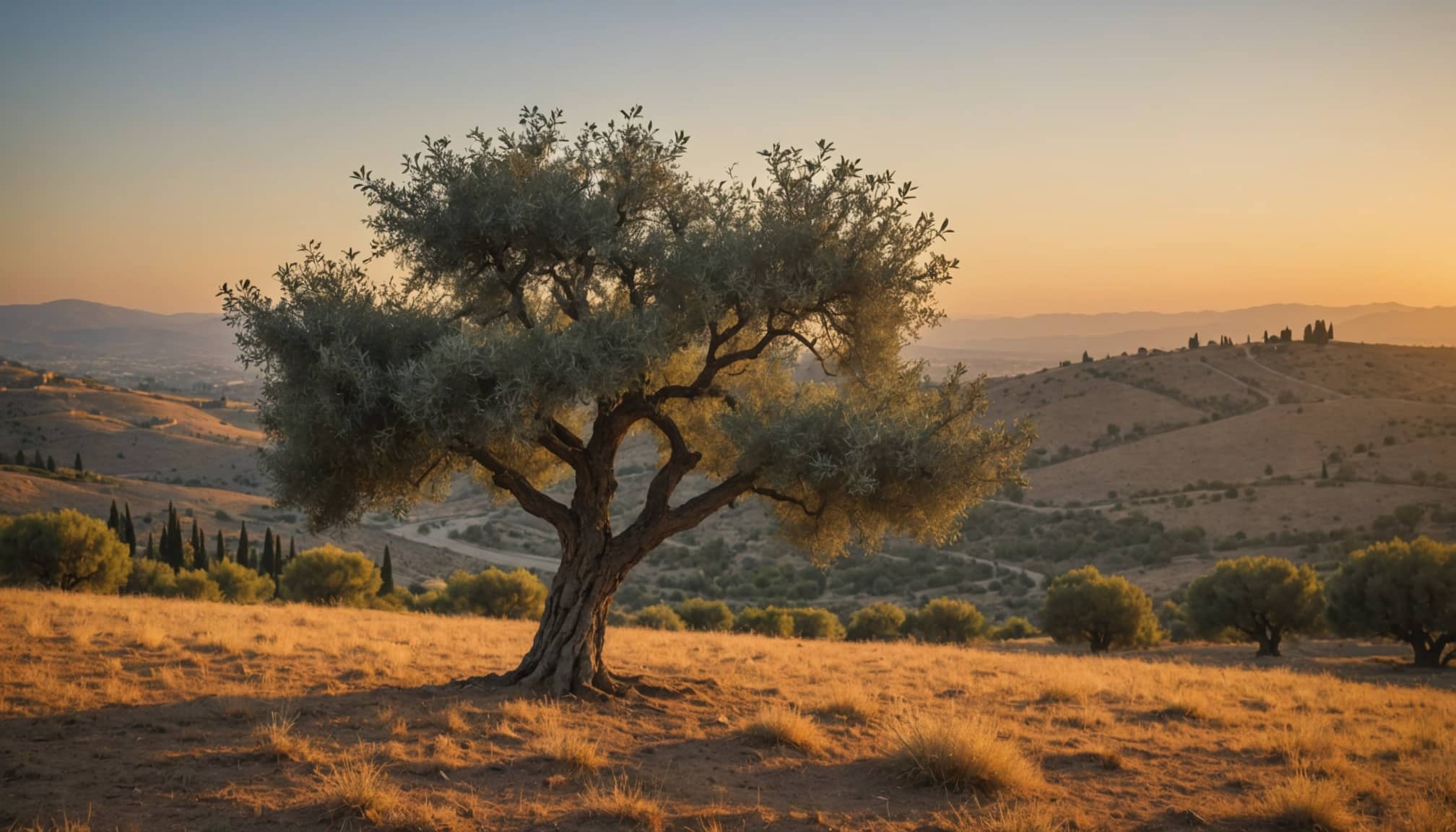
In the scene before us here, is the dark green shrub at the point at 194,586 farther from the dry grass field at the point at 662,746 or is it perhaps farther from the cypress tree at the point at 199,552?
the dry grass field at the point at 662,746

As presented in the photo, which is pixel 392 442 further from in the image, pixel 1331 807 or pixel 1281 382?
pixel 1281 382

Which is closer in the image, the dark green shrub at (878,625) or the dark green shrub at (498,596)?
the dark green shrub at (498,596)

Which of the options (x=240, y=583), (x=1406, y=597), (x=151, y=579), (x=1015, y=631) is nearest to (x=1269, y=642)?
(x=1406, y=597)

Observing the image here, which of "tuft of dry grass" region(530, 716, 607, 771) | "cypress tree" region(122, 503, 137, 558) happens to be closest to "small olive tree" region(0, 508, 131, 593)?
"cypress tree" region(122, 503, 137, 558)

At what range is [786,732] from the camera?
10852 millimetres

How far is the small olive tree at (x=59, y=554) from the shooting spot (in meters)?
28.3

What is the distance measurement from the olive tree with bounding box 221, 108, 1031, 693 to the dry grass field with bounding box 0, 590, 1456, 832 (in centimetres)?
250

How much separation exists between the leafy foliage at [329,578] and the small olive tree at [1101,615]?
25820 millimetres

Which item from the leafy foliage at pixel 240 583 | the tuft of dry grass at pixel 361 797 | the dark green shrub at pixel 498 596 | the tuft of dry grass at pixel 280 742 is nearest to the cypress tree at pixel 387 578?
the leafy foliage at pixel 240 583

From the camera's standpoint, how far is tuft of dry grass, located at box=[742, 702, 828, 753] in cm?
1079

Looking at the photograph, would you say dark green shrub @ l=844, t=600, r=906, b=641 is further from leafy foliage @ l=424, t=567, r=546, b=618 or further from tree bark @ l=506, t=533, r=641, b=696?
tree bark @ l=506, t=533, r=641, b=696

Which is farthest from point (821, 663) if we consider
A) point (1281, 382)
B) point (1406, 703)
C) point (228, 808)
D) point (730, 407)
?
point (1281, 382)

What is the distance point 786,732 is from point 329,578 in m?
29.2

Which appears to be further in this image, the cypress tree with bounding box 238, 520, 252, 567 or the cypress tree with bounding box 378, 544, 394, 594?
the cypress tree with bounding box 238, 520, 252, 567
